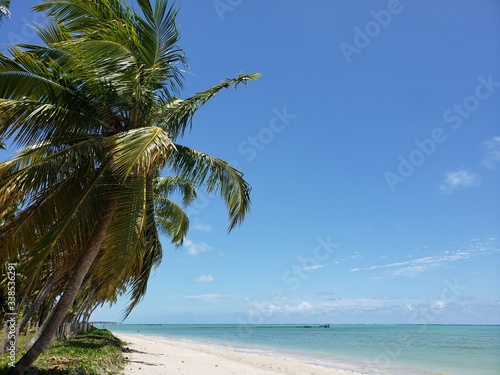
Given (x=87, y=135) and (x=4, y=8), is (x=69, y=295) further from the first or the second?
(x=4, y=8)

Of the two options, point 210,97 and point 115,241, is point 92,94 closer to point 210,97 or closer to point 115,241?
point 210,97

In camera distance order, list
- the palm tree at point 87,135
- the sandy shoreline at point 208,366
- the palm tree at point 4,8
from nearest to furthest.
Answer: the palm tree at point 87,135
the palm tree at point 4,8
the sandy shoreline at point 208,366

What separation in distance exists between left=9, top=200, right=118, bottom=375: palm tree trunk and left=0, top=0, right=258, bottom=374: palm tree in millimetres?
17

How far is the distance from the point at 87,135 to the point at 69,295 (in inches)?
108

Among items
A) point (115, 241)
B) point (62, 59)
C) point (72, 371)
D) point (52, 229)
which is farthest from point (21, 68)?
point (72, 371)

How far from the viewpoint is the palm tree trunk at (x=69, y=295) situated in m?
6.71

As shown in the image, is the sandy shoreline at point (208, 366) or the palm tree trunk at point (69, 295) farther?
the sandy shoreline at point (208, 366)

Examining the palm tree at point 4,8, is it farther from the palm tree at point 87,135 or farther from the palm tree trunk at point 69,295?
the palm tree trunk at point 69,295

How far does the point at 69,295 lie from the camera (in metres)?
6.91

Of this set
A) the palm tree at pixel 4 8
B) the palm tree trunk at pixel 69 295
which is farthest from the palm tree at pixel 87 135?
the palm tree at pixel 4 8

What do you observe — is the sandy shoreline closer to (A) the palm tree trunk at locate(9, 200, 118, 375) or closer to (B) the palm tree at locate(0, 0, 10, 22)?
(A) the palm tree trunk at locate(9, 200, 118, 375)

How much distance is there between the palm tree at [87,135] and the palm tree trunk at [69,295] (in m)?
0.02

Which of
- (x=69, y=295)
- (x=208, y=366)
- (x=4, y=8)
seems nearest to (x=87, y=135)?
(x=69, y=295)

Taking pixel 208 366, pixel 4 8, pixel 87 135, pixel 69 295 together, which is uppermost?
pixel 4 8
